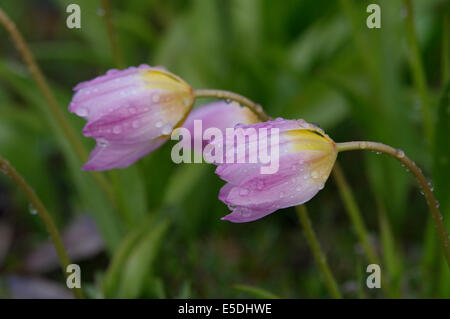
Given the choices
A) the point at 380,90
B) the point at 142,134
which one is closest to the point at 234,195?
the point at 142,134

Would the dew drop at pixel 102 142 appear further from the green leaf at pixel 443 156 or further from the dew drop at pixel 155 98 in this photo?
the green leaf at pixel 443 156

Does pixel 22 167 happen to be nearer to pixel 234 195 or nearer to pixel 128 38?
pixel 128 38

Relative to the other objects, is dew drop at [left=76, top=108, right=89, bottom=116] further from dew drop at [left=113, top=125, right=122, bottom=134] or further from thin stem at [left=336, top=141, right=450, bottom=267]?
thin stem at [left=336, top=141, right=450, bottom=267]

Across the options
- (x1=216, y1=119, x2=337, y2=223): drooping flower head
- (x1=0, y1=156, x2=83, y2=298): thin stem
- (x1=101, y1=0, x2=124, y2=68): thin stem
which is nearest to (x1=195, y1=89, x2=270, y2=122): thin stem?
(x1=216, y1=119, x2=337, y2=223): drooping flower head

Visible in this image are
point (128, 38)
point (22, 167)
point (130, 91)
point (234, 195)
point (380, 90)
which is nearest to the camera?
point (234, 195)

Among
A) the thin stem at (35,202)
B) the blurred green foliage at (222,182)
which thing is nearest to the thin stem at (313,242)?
the blurred green foliage at (222,182)

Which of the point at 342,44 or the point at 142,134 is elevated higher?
the point at 342,44
